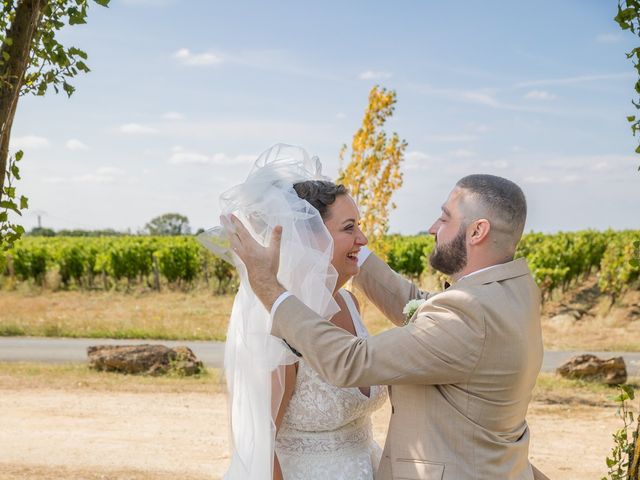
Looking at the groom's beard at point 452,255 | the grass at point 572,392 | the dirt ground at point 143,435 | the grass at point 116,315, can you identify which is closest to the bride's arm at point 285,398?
the groom's beard at point 452,255

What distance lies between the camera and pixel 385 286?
13.9 ft

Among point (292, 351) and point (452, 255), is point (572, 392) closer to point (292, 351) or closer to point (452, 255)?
point (452, 255)

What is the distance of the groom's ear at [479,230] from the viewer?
2.99 metres

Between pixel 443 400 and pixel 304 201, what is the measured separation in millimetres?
1050

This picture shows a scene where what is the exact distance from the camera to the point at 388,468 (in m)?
3.13

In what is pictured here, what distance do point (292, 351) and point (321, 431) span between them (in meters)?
0.67

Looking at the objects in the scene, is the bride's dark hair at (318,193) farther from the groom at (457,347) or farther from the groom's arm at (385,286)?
the groom's arm at (385,286)

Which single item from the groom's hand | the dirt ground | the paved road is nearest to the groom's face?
the groom's hand

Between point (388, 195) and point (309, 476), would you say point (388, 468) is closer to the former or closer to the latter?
point (309, 476)

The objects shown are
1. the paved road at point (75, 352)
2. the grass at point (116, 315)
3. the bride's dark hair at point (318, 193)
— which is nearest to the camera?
the bride's dark hair at point (318, 193)

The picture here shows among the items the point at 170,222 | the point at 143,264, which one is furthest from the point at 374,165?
the point at 170,222

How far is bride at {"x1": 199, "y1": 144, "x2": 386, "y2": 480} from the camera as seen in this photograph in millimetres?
3350

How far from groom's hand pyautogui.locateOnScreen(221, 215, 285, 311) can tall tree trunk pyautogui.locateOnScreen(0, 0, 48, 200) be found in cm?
230

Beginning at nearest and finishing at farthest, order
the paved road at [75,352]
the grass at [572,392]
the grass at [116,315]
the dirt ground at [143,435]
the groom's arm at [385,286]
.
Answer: the groom's arm at [385,286]
the dirt ground at [143,435]
the grass at [572,392]
the paved road at [75,352]
the grass at [116,315]
